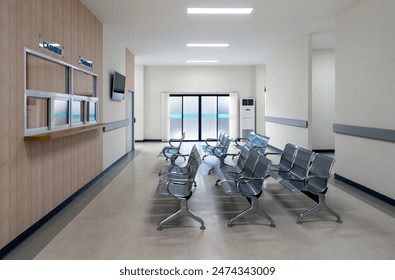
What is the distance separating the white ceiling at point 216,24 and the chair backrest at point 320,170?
303cm

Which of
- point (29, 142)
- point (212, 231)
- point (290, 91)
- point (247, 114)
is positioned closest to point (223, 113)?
point (247, 114)

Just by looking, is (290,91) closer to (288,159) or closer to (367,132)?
(367,132)

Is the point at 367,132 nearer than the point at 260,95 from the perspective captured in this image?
Yes

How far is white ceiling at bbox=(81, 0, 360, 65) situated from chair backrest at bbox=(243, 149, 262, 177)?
2.79 m

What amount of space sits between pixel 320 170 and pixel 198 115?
1104cm

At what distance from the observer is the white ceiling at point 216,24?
6023mm

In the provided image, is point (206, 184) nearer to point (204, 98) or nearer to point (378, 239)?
point (378, 239)

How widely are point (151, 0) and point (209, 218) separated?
3.74 meters

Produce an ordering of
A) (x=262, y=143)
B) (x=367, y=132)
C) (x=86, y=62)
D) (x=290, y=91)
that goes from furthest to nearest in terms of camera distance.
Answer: (x=290, y=91), (x=262, y=143), (x=86, y=62), (x=367, y=132)

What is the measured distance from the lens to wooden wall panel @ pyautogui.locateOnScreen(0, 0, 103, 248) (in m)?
3.24

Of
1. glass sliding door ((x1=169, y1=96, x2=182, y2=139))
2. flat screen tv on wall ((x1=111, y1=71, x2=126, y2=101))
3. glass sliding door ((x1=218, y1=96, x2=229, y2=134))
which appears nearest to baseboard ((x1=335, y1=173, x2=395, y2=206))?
flat screen tv on wall ((x1=111, y1=71, x2=126, y2=101))

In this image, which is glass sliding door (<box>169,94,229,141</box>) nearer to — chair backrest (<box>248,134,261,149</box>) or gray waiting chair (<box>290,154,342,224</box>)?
chair backrest (<box>248,134,261,149</box>)

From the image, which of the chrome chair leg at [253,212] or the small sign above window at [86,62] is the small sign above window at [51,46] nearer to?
the small sign above window at [86,62]

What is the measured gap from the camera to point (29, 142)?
375 centimetres
